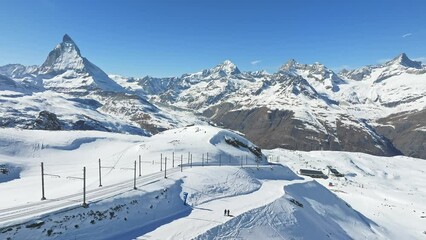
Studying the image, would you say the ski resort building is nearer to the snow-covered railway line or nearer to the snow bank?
the snow bank

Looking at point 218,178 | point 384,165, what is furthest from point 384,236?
point 384,165

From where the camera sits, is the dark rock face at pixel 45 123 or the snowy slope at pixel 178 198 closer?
the snowy slope at pixel 178 198

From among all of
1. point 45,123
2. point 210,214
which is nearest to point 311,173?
point 210,214

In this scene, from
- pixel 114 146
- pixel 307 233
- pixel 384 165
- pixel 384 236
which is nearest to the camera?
pixel 307 233

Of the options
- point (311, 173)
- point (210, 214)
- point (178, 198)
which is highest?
point (178, 198)

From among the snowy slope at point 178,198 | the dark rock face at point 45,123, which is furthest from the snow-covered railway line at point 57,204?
the dark rock face at point 45,123

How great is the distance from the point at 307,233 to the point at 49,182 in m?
39.0

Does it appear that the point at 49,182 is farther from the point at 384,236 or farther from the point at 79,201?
the point at 384,236

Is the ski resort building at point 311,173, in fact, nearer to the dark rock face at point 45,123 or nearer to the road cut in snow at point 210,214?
the road cut in snow at point 210,214

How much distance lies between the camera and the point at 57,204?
120ft

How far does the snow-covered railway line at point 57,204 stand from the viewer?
3138 cm

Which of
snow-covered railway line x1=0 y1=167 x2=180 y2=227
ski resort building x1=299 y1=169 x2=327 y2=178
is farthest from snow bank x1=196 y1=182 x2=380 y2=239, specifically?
ski resort building x1=299 y1=169 x2=327 y2=178

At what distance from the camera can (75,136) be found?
3519 inches

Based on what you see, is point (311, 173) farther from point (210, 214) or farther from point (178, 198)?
point (210, 214)
